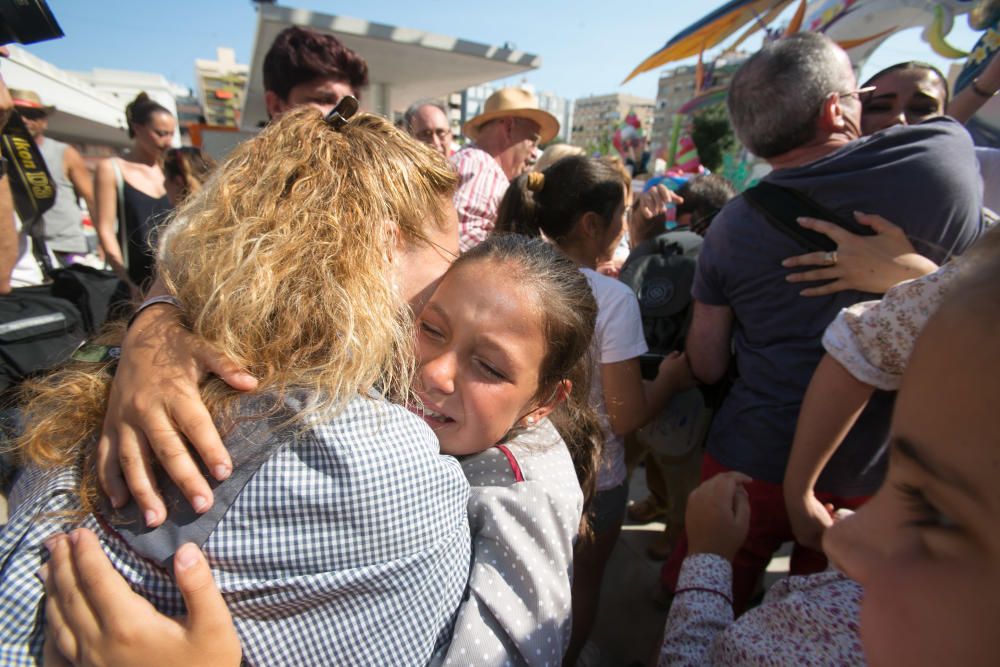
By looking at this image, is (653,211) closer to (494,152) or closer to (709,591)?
(494,152)

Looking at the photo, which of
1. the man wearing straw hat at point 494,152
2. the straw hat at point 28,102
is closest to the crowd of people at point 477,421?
the man wearing straw hat at point 494,152

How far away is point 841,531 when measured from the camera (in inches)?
25.1

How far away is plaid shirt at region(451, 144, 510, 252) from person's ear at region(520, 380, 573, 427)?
168cm

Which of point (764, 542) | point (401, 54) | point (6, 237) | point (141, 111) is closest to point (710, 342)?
point (764, 542)

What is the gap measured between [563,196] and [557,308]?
0.93m

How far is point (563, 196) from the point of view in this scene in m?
2.13

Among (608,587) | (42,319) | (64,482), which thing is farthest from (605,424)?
(42,319)

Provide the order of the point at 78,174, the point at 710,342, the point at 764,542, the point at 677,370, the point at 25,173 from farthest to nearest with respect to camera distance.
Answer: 1. the point at 78,174
2. the point at 25,173
3. the point at 677,370
4. the point at 710,342
5. the point at 764,542

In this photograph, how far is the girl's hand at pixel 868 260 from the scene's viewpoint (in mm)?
1446

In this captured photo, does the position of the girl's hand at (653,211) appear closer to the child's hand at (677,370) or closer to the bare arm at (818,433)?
the child's hand at (677,370)

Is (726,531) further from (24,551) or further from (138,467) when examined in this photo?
(24,551)

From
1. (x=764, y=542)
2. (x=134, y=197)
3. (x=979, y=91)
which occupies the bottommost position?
(x=764, y=542)

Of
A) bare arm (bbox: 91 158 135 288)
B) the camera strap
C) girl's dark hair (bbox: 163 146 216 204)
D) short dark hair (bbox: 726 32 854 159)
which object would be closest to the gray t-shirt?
short dark hair (bbox: 726 32 854 159)

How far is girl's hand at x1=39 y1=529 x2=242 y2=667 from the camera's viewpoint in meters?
0.65
